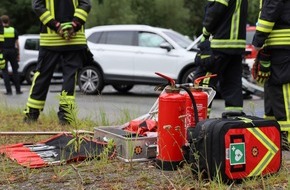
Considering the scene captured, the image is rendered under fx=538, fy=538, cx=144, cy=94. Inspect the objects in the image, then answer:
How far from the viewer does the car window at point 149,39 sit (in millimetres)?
12383

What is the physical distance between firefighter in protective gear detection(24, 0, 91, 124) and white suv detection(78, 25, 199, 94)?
5.88 m

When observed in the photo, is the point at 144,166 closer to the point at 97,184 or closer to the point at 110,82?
the point at 97,184

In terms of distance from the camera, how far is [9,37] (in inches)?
531

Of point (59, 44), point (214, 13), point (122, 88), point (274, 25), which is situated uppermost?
point (214, 13)

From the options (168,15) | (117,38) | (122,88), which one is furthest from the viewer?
(168,15)

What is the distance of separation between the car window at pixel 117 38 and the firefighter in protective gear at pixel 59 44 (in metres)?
6.42

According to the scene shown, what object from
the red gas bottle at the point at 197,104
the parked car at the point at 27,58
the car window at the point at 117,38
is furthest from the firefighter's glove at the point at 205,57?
the parked car at the point at 27,58

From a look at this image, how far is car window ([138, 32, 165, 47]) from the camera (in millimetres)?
12383

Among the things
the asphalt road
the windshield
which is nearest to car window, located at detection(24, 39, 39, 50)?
the asphalt road

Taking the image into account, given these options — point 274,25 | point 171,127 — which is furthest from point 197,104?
point 274,25

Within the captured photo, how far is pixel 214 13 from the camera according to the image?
545cm

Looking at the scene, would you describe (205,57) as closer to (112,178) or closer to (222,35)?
(222,35)

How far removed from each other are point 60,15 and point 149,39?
6.41 meters

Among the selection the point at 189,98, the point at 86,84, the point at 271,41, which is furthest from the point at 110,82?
the point at 189,98
